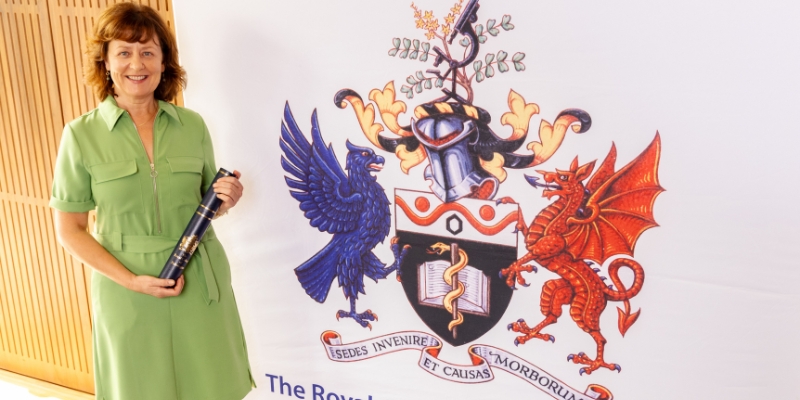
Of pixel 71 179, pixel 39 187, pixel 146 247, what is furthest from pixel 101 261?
pixel 39 187

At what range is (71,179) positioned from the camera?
6.79 ft

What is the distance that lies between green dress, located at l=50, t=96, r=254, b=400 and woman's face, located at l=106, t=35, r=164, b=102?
6 cm

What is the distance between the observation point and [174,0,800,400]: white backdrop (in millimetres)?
1980

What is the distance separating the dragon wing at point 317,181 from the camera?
251 centimetres

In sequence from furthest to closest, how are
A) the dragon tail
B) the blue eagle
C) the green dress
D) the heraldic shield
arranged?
the blue eagle, the heraldic shield, the dragon tail, the green dress

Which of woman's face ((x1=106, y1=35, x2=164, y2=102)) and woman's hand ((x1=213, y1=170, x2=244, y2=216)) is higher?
woman's face ((x1=106, y1=35, x2=164, y2=102))

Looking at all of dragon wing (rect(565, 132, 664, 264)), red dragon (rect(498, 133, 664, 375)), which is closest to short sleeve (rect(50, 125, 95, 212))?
red dragon (rect(498, 133, 664, 375))

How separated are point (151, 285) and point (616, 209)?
52.5 inches

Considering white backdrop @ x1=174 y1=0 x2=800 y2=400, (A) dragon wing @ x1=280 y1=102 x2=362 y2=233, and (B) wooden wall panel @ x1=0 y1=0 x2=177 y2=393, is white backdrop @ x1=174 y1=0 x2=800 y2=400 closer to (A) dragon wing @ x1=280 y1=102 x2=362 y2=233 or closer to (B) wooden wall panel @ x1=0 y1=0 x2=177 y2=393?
(A) dragon wing @ x1=280 y1=102 x2=362 y2=233

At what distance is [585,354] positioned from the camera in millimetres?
2305

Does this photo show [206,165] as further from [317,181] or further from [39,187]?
[39,187]

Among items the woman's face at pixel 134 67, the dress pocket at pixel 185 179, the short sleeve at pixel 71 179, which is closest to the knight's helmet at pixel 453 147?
the dress pocket at pixel 185 179

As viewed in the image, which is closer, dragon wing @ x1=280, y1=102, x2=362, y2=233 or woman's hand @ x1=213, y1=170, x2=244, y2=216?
woman's hand @ x1=213, y1=170, x2=244, y2=216

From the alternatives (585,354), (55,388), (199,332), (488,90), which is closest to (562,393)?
(585,354)
